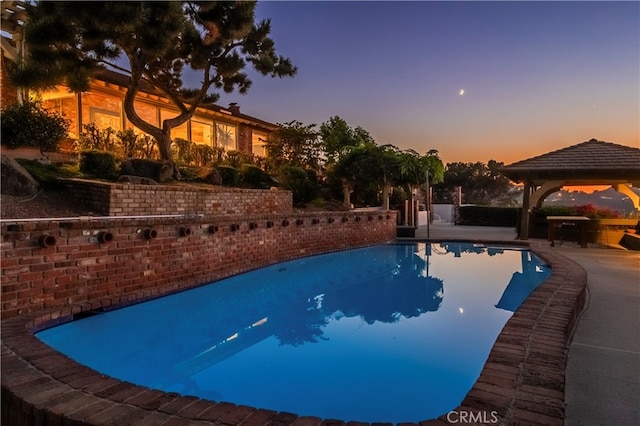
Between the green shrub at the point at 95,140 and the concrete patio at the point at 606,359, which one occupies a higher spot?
the green shrub at the point at 95,140

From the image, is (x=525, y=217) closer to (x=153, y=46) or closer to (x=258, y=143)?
(x=153, y=46)

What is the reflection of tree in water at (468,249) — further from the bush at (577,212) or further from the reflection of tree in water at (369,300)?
the bush at (577,212)

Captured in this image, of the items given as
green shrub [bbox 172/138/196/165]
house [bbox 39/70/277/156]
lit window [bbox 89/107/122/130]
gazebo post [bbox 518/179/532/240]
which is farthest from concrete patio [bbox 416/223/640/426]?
lit window [bbox 89/107/122/130]

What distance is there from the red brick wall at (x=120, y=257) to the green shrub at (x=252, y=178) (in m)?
3.29

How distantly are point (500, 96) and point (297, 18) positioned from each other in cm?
949

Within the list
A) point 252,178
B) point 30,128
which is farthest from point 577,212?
point 30,128

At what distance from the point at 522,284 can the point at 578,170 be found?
7.72 meters

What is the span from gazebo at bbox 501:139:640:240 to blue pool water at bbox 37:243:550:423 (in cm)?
645

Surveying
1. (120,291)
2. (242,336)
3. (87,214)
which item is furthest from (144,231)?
(242,336)

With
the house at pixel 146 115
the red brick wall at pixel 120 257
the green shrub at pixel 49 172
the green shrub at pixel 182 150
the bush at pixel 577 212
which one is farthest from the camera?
the bush at pixel 577 212

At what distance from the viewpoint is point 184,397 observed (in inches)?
90.4

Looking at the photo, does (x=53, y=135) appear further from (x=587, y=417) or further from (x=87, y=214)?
(x=587, y=417)

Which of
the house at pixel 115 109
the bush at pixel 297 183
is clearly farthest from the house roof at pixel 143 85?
the bush at pixel 297 183

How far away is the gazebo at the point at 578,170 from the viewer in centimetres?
1271
